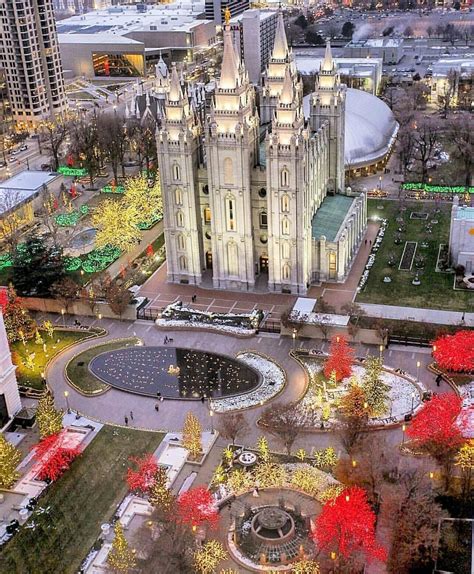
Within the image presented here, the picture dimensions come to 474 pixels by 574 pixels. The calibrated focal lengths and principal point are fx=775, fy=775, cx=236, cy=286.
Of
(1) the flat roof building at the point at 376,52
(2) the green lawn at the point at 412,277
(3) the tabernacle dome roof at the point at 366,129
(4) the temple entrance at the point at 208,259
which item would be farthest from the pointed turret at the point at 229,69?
(1) the flat roof building at the point at 376,52

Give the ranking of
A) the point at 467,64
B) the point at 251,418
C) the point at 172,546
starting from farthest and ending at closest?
the point at 467,64, the point at 251,418, the point at 172,546

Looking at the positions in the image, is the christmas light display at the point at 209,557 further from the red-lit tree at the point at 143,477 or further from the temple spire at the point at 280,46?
the temple spire at the point at 280,46

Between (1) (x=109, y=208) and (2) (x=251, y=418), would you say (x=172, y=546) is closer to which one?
(2) (x=251, y=418)

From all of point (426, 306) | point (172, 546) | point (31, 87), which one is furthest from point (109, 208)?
point (31, 87)

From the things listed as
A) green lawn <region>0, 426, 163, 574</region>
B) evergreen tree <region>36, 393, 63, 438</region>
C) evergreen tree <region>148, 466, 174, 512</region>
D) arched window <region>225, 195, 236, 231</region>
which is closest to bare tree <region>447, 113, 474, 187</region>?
arched window <region>225, 195, 236, 231</region>

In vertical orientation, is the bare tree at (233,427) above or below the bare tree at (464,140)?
below

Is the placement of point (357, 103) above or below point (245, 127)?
below

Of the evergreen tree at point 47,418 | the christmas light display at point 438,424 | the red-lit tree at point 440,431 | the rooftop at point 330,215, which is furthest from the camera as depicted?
the rooftop at point 330,215

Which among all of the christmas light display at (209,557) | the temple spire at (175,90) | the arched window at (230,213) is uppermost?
the temple spire at (175,90)
